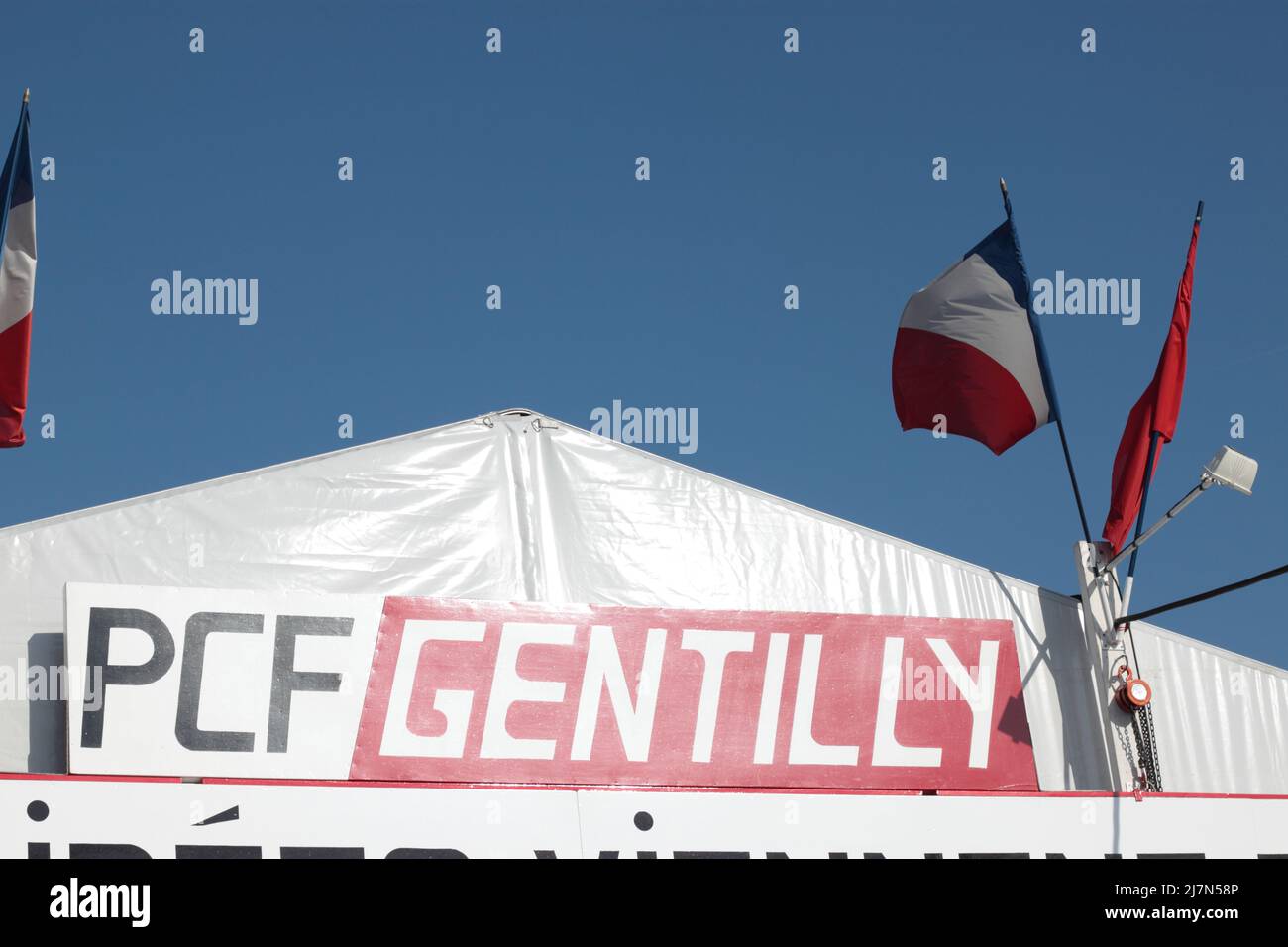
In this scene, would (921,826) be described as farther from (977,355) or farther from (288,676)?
(288,676)

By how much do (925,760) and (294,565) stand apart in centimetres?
459

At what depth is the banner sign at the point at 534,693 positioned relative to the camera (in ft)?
28.9

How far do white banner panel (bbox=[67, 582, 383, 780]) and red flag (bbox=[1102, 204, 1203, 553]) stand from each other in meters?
5.77

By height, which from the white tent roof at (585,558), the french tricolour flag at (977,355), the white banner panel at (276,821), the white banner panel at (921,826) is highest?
the french tricolour flag at (977,355)

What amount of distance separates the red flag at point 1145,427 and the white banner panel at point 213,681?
227 inches

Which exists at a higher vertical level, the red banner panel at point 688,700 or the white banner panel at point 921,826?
the red banner panel at point 688,700

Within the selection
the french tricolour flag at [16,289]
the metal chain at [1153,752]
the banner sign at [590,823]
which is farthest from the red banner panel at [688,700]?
the french tricolour flag at [16,289]

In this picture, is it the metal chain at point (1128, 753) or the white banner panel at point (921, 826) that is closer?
the white banner panel at point (921, 826)

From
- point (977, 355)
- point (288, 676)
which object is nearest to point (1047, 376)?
point (977, 355)

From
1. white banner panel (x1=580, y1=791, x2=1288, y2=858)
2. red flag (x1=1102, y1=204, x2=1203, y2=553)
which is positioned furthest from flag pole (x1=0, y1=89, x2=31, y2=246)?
red flag (x1=1102, y1=204, x2=1203, y2=553)

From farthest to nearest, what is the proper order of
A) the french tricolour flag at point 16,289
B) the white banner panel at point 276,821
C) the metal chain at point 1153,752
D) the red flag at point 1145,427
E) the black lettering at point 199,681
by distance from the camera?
the red flag at point 1145,427 → the metal chain at point 1153,752 → the french tricolour flag at point 16,289 → the black lettering at point 199,681 → the white banner panel at point 276,821

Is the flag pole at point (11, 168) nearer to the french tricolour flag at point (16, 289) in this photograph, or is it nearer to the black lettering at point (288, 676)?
the french tricolour flag at point (16, 289)

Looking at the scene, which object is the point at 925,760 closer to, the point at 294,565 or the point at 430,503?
the point at 430,503

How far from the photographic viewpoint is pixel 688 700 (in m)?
9.72
